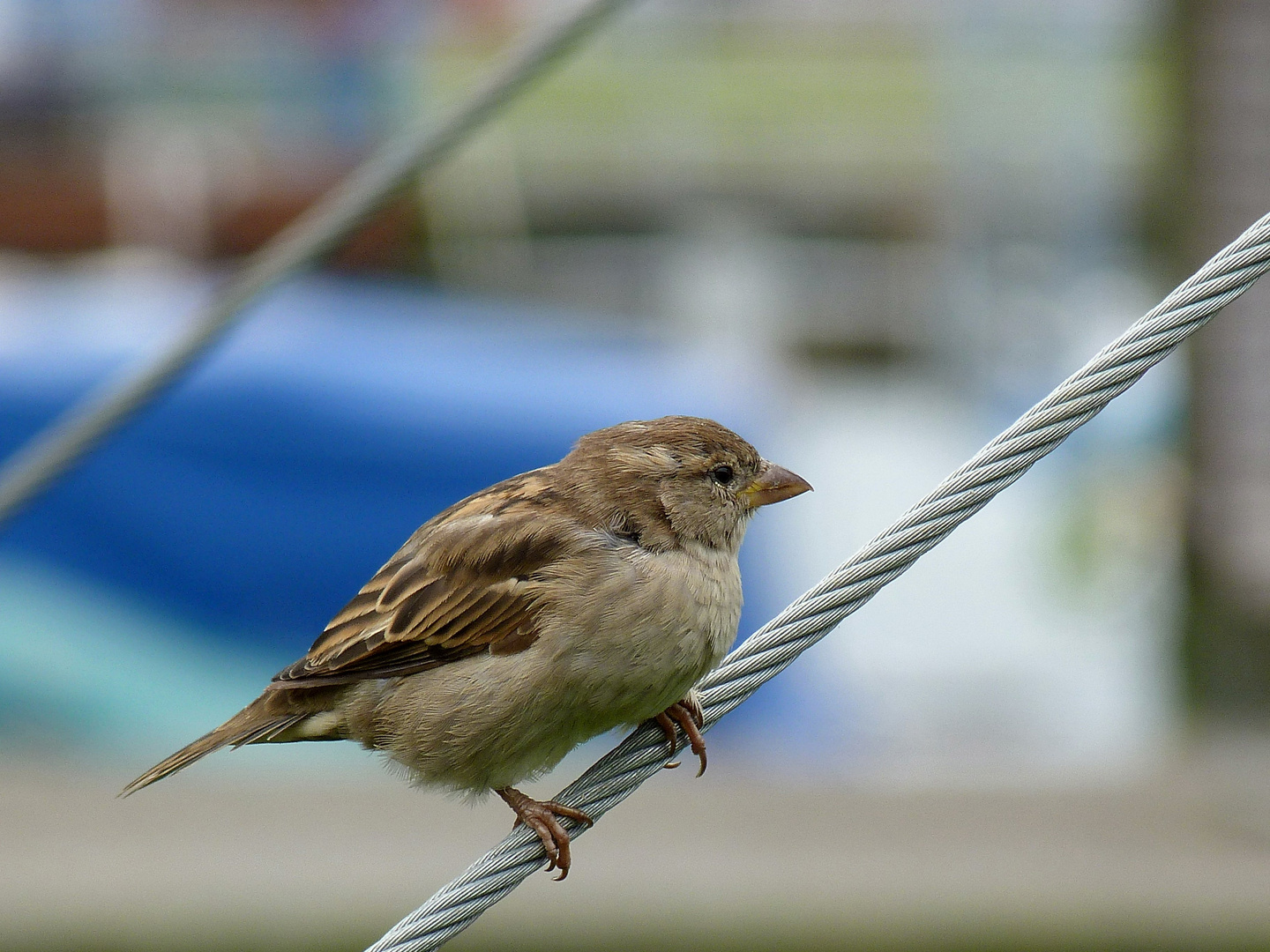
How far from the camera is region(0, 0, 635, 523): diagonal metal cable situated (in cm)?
347

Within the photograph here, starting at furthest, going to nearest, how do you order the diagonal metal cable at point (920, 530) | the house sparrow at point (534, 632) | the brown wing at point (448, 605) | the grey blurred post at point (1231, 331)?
the grey blurred post at point (1231, 331) → the brown wing at point (448, 605) → the house sparrow at point (534, 632) → the diagonal metal cable at point (920, 530)

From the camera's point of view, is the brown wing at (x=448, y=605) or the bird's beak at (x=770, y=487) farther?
the bird's beak at (x=770, y=487)

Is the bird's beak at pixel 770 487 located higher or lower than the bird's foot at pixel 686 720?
higher

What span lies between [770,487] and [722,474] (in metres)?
0.13

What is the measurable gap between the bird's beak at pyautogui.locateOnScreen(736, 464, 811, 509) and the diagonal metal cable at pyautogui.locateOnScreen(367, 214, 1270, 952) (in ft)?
3.02

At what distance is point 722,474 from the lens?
335cm

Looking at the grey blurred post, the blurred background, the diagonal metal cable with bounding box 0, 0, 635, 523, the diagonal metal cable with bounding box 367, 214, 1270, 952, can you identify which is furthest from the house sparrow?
the grey blurred post

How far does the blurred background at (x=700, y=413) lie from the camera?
7504mm

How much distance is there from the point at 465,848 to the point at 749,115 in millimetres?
14140

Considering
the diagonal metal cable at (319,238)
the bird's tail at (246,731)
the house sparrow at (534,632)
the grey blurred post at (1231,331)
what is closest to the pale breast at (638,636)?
the house sparrow at (534,632)

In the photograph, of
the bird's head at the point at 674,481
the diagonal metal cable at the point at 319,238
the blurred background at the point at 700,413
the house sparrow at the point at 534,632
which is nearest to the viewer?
the house sparrow at the point at 534,632

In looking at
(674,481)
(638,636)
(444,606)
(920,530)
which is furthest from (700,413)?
(920,530)

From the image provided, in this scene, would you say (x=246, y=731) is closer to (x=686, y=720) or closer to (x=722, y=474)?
(x=686, y=720)

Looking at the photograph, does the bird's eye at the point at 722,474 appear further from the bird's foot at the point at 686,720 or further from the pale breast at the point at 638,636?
the bird's foot at the point at 686,720
